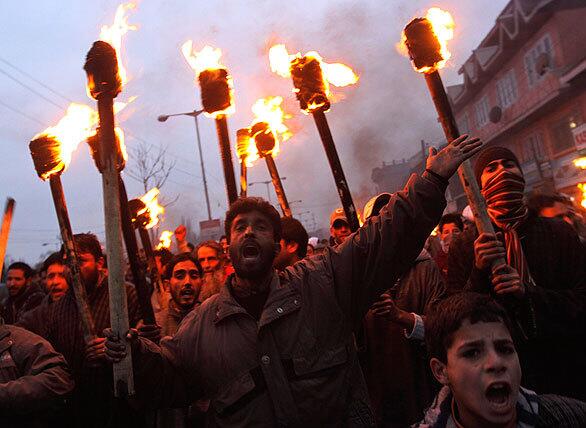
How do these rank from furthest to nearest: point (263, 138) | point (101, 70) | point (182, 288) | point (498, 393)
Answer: point (263, 138) → point (182, 288) → point (101, 70) → point (498, 393)

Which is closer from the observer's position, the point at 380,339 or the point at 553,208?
the point at 380,339

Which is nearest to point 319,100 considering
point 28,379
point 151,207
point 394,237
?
point 394,237

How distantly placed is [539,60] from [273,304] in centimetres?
2907

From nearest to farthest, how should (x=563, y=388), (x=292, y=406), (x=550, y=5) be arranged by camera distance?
1. (x=292, y=406)
2. (x=563, y=388)
3. (x=550, y=5)

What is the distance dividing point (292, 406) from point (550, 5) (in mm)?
28169

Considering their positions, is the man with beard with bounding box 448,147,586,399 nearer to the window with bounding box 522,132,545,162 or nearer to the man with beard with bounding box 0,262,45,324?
the man with beard with bounding box 0,262,45,324

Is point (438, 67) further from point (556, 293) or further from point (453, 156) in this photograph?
point (556, 293)

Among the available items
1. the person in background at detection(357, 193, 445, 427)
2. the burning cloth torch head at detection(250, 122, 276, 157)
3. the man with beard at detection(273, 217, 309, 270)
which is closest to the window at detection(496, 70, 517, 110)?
the burning cloth torch head at detection(250, 122, 276, 157)

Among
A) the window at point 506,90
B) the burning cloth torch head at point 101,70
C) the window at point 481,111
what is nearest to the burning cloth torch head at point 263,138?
the burning cloth torch head at point 101,70

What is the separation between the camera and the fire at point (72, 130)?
9.97 ft

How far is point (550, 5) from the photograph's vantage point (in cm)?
2441

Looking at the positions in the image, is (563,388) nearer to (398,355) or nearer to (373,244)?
(398,355)

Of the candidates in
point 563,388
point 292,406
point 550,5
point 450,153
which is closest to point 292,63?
point 450,153

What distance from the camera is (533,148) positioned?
95.5 feet
